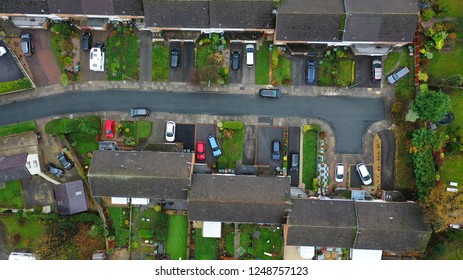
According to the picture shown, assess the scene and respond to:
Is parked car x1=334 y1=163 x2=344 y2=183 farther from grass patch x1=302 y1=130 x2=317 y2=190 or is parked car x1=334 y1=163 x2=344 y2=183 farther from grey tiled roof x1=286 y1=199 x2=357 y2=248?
A: grey tiled roof x1=286 y1=199 x2=357 y2=248

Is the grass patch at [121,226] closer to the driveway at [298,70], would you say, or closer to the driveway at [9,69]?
the driveway at [9,69]

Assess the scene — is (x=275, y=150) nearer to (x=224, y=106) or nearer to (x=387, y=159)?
(x=224, y=106)

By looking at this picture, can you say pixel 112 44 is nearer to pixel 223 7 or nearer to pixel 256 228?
pixel 223 7

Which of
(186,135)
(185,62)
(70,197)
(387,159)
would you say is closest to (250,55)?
(185,62)

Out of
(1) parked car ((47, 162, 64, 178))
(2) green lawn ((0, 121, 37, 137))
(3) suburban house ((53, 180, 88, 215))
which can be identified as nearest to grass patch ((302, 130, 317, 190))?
(3) suburban house ((53, 180, 88, 215))

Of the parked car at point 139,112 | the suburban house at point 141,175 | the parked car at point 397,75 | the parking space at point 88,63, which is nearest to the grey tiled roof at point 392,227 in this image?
the parked car at point 397,75

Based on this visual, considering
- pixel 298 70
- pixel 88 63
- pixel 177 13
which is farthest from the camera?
pixel 88 63
